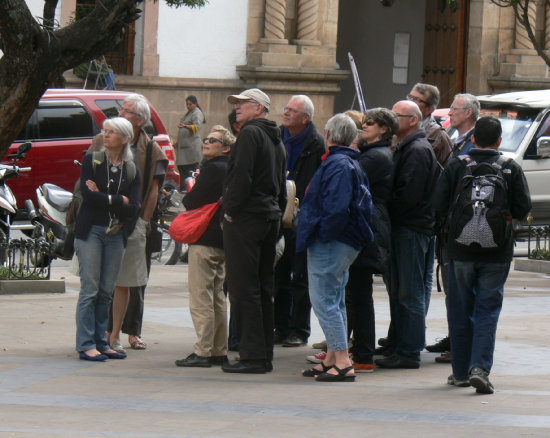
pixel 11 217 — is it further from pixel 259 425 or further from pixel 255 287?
pixel 259 425

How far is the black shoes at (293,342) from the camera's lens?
33.9 feet

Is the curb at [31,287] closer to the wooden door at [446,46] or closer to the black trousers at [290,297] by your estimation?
the black trousers at [290,297]

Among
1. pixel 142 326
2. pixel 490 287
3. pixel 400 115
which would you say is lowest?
pixel 142 326

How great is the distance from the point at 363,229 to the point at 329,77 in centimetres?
1796

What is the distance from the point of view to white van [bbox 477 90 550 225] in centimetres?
1784

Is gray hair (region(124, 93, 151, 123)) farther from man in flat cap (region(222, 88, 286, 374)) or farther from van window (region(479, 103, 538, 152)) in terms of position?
van window (region(479, 103, 538, 152))

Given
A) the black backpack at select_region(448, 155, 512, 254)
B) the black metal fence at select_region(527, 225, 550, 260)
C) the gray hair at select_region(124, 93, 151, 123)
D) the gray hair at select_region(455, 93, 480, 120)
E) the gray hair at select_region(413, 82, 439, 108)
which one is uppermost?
the gray hair at select_region(413, 82, 439, 108)

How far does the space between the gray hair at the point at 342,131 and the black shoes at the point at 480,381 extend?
1693mm

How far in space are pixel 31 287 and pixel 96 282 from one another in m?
3.30

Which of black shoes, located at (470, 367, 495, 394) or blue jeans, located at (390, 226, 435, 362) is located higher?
blue jeans, located at (390, 226, 435, 362)

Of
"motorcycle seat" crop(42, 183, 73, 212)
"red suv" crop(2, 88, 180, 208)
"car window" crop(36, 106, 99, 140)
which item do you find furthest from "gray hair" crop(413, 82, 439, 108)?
"car window" crop(36, 106, 99, 140)

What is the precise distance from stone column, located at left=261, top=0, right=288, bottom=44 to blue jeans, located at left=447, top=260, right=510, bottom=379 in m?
18.1

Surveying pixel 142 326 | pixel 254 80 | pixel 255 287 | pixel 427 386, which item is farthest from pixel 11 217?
pixel 254 80

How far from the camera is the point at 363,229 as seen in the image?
880 cm
